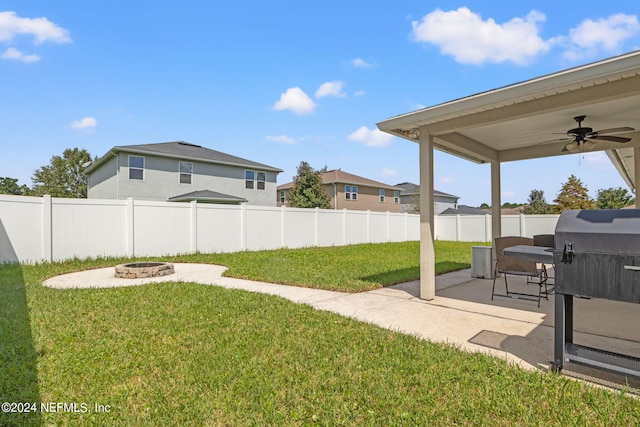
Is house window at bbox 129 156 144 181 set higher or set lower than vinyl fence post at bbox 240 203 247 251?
higher

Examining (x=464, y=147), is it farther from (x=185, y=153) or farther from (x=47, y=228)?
(x=185, y=153)

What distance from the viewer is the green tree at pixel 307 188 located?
2384 centimetres

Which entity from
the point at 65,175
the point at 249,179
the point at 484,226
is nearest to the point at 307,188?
the point at 249,179

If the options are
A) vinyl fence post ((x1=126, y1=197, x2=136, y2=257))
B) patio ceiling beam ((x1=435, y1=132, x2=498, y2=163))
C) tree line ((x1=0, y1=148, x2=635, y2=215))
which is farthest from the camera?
tree line ((x1=0, y1=148, x2=635, y2=215))

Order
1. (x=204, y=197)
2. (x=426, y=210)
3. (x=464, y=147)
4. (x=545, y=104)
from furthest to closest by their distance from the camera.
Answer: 1. (x=204, y=197)
2. (x=464, y=147)
3. (x=426, y=210)
4. (x=545, y=104)

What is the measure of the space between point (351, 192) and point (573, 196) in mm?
17237

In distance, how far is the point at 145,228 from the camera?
1130 centimetres

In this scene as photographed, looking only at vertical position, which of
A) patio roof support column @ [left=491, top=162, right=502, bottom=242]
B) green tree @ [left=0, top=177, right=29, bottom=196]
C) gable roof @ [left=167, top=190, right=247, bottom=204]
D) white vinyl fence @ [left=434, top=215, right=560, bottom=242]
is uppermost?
green tree @ [left=0, top=177, right=29, bottom=196]

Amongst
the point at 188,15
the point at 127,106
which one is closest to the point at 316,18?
the point at 188,15

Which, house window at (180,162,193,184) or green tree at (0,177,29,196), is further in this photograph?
green tree at (0,177,29,196)

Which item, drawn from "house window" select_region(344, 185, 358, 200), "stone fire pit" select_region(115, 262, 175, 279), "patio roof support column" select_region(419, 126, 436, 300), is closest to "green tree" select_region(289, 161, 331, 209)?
"house window" select_region(344, 185, 358, 200)

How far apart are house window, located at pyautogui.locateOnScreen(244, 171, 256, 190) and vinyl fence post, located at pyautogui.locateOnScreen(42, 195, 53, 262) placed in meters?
A: 12.2

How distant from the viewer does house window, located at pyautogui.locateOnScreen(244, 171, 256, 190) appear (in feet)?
69.7

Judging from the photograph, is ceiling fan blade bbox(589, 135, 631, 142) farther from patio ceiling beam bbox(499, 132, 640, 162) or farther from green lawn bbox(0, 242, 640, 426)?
green lawn bbox(0, 242, 640, 426)
